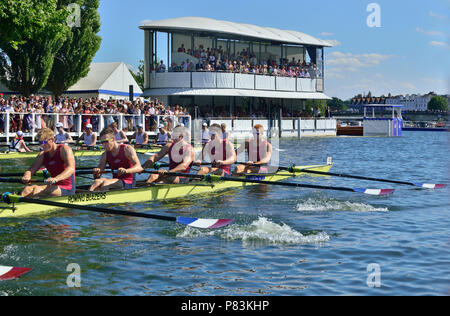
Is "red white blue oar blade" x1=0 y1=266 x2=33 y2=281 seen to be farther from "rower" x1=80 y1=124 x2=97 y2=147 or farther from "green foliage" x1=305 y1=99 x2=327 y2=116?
"green foliage" x1=305 y1=99 x2=327 y2=116

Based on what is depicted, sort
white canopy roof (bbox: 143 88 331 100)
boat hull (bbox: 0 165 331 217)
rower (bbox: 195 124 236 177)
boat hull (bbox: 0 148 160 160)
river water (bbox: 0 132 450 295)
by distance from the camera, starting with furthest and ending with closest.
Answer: white canopy roof (bbox: 143 88 331 100) < boat hull (bbox: 0 148 160 160) < rower (bbox: 195 124 236 177) < boat hull (bbox: 0 165 331 217) < river water (bbox: 0 132 450 295)

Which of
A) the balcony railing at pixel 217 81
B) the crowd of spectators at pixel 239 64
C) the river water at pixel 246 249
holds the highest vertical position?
the crowd of spectators at pixel 239 64

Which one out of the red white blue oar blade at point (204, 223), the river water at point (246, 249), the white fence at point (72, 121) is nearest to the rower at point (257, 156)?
the river water at point (246, 249)

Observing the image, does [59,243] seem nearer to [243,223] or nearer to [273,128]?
[243,223]

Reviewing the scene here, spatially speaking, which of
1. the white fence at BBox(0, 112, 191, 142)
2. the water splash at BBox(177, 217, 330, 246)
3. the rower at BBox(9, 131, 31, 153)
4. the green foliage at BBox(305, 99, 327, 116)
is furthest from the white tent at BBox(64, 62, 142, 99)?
the water splash at BBox(177, 217, 330, 246)

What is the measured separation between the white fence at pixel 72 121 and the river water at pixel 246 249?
14655 millimetres

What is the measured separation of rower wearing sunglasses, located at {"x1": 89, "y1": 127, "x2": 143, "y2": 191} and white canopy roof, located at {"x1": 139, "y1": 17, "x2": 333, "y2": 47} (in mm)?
33671

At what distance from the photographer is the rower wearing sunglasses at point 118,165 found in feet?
44.1

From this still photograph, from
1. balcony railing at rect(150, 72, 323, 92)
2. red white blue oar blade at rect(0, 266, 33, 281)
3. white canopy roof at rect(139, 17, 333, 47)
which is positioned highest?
white canopy roof at rect(139, 17, 333, 47)

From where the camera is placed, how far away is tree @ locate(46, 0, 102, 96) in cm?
4356

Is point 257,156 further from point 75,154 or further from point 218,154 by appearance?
point 75,154

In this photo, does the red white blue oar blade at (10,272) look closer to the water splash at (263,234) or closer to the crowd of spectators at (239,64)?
the water splash at (263,234)

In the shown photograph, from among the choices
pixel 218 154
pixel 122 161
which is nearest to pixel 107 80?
pixel 218 154

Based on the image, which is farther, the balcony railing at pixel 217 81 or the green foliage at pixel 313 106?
the green foliage at pixel 313 106
